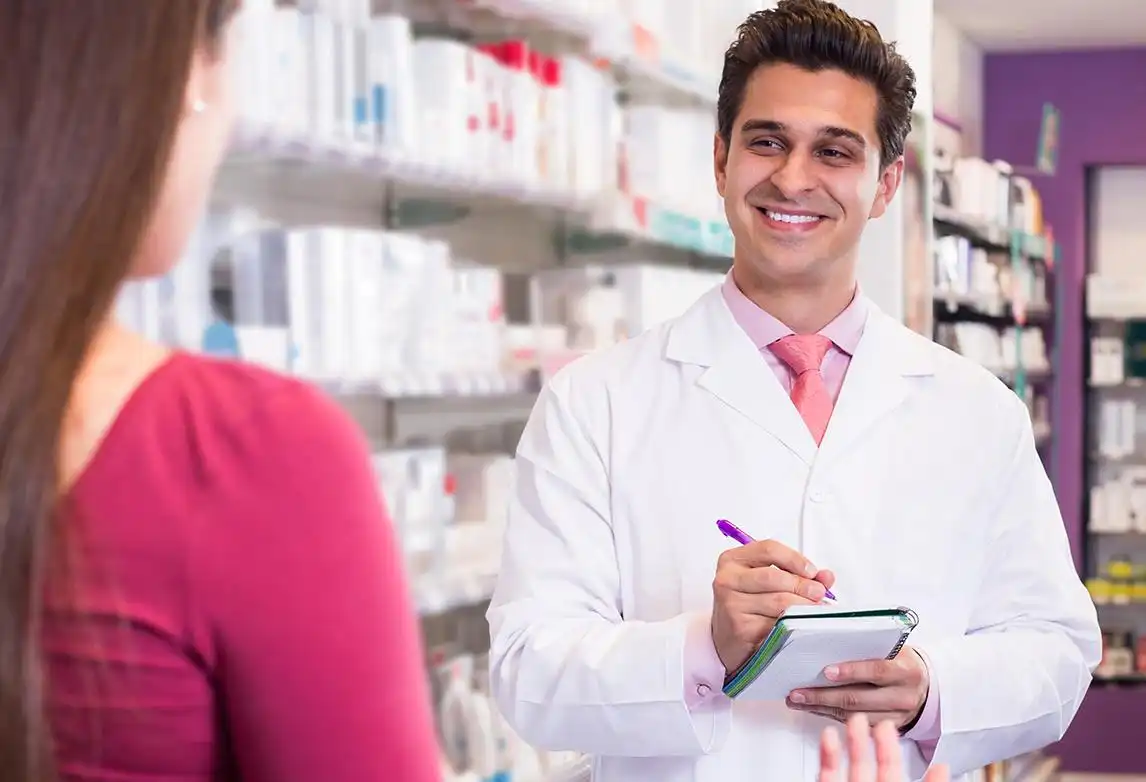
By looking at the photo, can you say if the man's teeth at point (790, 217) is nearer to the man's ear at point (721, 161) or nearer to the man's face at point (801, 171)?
the man's face at point (801, 171)

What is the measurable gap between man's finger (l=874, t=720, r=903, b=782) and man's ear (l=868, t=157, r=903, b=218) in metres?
1.20

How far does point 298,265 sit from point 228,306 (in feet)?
0.47

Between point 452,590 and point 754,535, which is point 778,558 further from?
point 452,590

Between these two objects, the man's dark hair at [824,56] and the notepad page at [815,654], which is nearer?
the notepad page at [815,654]

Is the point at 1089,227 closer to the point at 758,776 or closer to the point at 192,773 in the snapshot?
the point at 758,776

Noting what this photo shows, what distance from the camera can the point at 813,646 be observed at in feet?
5.38

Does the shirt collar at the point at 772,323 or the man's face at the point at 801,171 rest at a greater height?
the man's face at the point at 801,171

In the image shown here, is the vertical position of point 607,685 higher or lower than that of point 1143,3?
lower

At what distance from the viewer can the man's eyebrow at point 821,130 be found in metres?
2.09

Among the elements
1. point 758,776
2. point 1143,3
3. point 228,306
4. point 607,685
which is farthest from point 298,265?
point 1143,3

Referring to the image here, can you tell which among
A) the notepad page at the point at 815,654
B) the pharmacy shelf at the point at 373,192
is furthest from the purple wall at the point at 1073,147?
the notepad page at the point at 815,654

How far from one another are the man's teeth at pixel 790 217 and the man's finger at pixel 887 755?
1.05 meters

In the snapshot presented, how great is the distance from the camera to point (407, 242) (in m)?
2.71

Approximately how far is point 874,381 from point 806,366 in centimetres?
10
